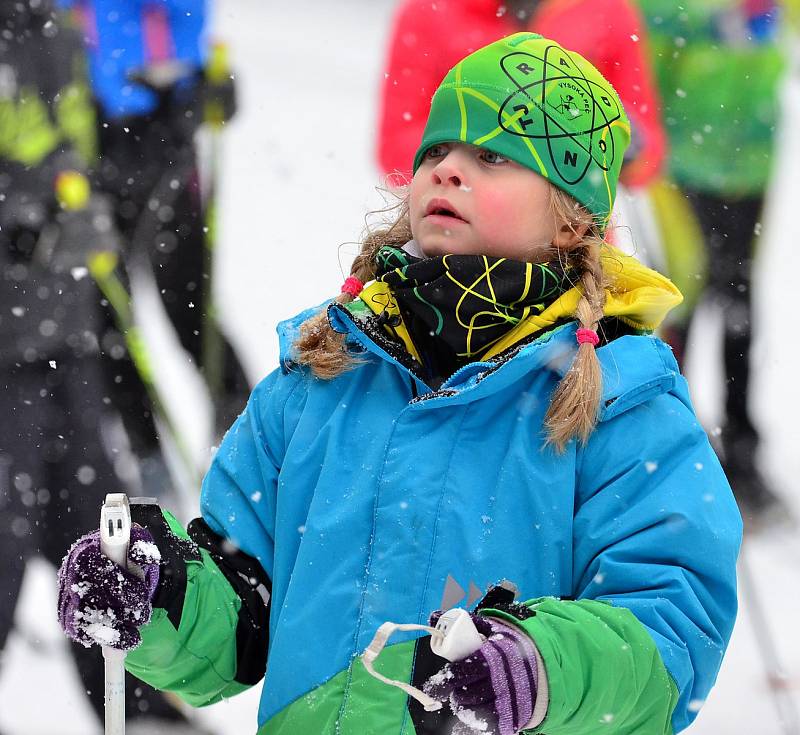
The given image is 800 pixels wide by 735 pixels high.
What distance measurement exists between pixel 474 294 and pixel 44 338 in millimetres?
1924

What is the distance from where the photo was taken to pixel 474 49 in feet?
11.0

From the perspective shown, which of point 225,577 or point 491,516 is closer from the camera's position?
point 491,516

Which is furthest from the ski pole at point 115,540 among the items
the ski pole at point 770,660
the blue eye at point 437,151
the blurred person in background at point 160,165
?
the ski pole at point 770,660

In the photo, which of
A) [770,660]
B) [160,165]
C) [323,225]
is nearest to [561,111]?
[160,165]

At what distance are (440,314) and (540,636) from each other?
44 cm

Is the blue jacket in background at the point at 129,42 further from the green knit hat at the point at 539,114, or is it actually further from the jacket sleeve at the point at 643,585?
the jacket sleeve at the point at 643,585

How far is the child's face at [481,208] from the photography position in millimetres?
1406

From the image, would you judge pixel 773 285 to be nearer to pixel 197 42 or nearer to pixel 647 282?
pixel 197 42

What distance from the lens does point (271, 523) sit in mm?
1456

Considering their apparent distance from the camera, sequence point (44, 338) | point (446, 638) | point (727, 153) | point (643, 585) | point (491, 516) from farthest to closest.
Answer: point (727, 153), point (44, 338), point (491, 516), point (643, 585), point (446, 638)

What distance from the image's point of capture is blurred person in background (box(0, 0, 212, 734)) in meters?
2.94

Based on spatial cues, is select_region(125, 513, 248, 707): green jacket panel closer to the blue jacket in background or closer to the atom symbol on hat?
the atom symbol on hat

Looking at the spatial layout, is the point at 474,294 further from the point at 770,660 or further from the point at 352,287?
the point at 770,660

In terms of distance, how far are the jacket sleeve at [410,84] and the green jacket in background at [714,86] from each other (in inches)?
37.4
